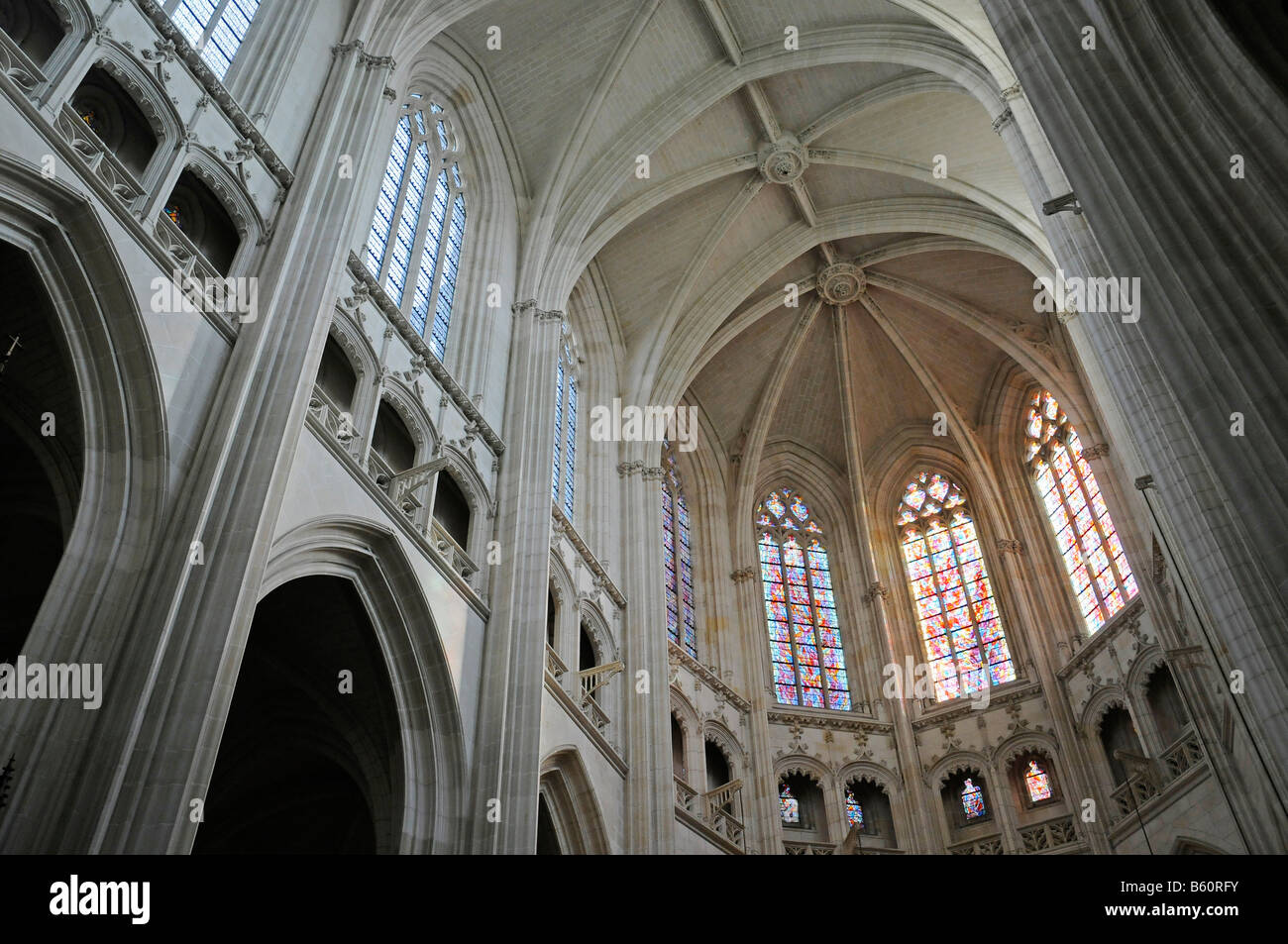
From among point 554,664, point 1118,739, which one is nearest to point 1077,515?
point 1118,739

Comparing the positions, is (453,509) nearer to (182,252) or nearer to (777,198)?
(182,252)

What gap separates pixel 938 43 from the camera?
1697 centimetres

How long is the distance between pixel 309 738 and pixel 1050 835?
40.6ft

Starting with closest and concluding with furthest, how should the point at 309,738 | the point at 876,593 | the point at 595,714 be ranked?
1. the point at 309,738
2. the point at 595,714
3. the point at 876,593

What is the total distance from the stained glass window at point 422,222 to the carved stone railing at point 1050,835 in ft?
41.5

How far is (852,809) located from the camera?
1978 cm

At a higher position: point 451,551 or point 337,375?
point 337,375

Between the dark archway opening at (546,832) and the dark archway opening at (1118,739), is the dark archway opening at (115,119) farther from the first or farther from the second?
the dark archway opening at (1118,739)

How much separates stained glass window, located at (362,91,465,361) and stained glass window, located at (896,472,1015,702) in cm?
1255

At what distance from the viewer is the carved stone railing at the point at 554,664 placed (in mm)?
13930

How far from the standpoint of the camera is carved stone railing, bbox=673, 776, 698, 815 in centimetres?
1695

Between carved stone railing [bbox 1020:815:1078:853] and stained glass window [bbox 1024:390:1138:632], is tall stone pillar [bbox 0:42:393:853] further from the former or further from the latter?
carved stone railing [bbox 1020:815:1078:853]
